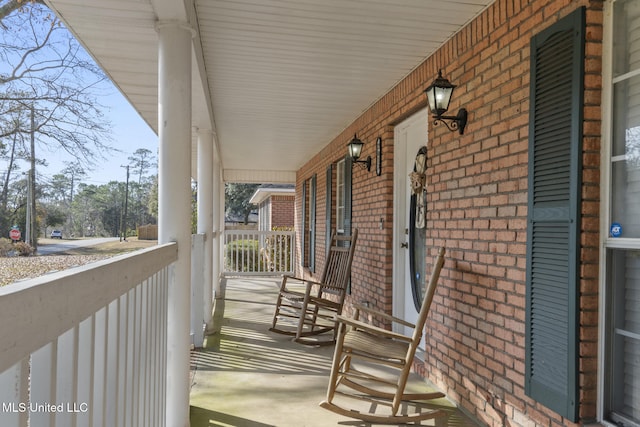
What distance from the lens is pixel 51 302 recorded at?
68 cm

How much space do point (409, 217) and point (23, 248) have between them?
374 centimetres

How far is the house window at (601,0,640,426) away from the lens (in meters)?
1.86

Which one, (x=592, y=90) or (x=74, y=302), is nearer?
(x=74, y=302)

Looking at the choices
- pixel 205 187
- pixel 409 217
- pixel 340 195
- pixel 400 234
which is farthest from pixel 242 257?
pixel 409 217

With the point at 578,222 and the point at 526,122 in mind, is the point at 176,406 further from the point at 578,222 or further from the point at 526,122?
the point at 526,122

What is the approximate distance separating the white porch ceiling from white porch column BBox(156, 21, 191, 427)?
19 centimetres

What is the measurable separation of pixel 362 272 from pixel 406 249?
1040 mm

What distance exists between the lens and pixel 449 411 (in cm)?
289

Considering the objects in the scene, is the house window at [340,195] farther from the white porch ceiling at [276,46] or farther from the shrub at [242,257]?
the shrub at [242,257]

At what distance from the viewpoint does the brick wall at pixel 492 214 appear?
77.9 inches

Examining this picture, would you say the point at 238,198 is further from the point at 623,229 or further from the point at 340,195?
the point at 623,229

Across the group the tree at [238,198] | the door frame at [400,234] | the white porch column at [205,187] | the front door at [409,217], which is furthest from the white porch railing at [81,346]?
the tree at [238,198]

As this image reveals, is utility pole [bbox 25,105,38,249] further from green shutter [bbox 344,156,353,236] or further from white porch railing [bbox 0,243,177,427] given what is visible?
green shutter [bbox 344,156,353,236]

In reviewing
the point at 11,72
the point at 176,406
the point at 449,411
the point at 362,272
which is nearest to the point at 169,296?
the point at 176,406
